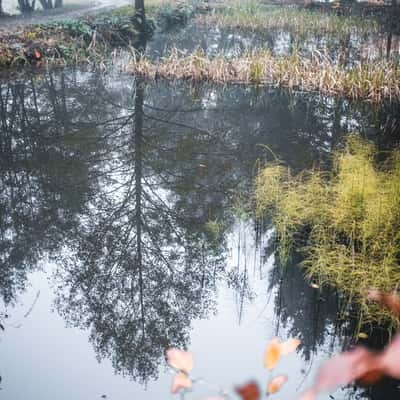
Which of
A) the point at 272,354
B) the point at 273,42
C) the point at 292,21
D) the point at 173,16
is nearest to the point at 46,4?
the point at 173,16

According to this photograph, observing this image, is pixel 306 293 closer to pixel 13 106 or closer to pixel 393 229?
pixel 393 229

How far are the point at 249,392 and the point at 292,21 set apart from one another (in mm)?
19327

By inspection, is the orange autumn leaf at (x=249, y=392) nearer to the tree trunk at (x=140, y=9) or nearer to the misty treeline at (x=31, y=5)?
the tree trunk at (x=140, y=9)

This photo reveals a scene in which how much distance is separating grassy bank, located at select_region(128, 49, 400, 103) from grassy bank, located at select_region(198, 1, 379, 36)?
25.1 ft

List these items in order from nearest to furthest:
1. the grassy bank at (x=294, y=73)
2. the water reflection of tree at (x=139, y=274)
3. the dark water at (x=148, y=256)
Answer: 1. the dark water at (x=148, y=256)
2. the water reflection of tree at (x=139, y=274)
3. the grassy bank at (x=294, y=73)

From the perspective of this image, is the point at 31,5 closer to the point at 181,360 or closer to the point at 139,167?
the point at 139,167

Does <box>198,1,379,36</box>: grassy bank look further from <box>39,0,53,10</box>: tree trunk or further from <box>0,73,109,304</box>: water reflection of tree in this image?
<box>0,73,109,304</box>: water reflection of tree

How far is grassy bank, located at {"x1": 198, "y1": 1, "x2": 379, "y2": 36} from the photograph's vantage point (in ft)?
54.6

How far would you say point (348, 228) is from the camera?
3.92 metres

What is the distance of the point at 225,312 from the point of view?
3262 mm

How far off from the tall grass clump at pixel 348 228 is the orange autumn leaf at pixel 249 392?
2622 millimetres

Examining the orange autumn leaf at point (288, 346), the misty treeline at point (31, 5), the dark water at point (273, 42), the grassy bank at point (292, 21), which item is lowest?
the orange autumn leaf at point (288, 346)

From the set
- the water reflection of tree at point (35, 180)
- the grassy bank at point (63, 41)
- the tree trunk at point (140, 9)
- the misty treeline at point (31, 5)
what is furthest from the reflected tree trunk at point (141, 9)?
the water reflection of tree at point (35, 180)

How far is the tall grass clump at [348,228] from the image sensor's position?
3307 millimetres
